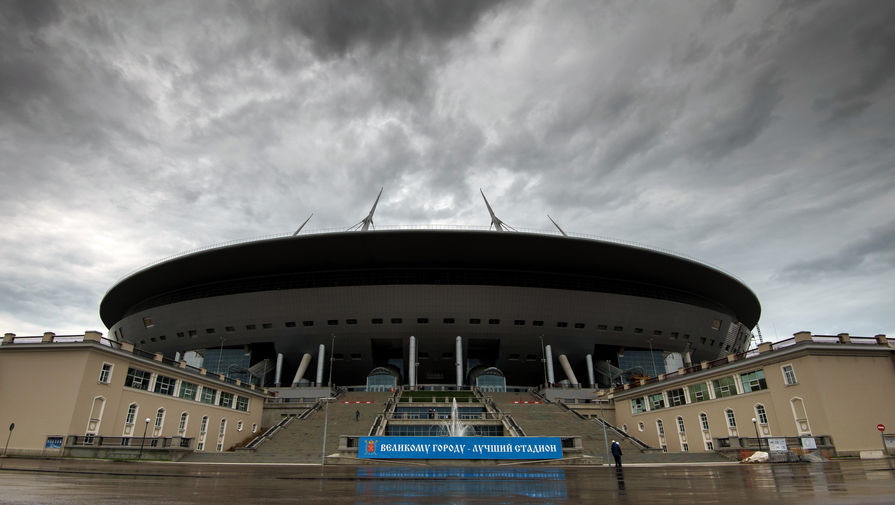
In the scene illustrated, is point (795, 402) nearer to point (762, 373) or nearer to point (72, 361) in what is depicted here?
point (762, 373)

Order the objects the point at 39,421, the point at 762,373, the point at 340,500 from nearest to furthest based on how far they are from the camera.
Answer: the point at 340,500 → the point at 39,421 → the point at 762,373

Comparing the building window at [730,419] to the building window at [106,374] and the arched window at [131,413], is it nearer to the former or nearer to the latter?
the arched window at [131,413]

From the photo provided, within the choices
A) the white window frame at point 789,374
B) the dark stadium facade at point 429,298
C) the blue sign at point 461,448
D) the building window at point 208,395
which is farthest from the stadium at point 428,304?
the blue sign at point 461,448

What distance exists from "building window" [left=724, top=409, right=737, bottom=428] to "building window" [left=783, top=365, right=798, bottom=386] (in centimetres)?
526

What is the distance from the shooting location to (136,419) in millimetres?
33000

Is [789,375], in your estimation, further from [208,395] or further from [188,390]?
[208,395]

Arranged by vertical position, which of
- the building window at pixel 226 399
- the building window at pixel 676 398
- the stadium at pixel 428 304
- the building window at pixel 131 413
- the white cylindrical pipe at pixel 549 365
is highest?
the stadium at pixel 428 304

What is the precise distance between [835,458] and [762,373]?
6442 mm

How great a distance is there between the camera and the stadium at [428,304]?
61469 mm

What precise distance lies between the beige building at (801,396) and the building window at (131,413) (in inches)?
1470

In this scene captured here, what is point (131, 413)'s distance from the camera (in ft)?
108

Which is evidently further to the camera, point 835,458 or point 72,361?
point 72,361

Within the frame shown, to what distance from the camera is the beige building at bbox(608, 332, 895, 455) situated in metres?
26.6

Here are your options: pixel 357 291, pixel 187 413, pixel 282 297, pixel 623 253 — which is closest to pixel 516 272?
pixel 623 253
